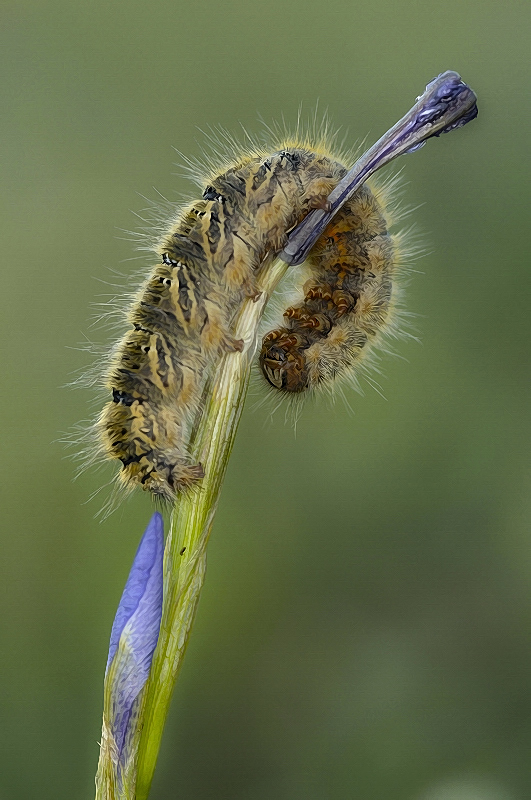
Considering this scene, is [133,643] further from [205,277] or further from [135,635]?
[205,277]

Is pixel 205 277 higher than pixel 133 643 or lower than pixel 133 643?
higher

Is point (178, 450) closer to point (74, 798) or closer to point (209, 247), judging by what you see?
point (209, 247)

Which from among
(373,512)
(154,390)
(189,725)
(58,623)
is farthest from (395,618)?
(154,390)

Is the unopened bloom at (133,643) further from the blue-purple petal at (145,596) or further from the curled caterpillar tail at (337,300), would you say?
the curled caterpillar tail at (337,300)

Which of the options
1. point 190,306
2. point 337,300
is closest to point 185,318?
point 190,306

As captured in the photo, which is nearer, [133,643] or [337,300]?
[133,643]

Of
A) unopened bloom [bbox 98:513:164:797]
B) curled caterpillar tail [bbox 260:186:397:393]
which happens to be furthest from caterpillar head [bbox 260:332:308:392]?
unopened bloom [bbox 98:513:164:797]

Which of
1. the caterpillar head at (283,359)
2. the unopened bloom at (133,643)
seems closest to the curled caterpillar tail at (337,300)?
the caterpillar head at (283,359)

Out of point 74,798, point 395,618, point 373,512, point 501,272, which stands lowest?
point 74,798
